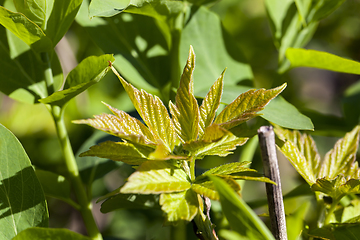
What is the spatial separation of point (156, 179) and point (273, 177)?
0.16 m

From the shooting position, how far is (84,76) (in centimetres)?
52

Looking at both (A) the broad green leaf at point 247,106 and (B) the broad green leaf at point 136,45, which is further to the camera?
(B) the broad green leaf at point 136,45

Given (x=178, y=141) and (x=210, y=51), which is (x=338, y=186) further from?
(x=210, y=51)

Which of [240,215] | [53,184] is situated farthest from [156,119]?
[53,184]

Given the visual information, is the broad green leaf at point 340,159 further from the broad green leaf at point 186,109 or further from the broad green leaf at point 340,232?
the broad green leaf at point 186,109

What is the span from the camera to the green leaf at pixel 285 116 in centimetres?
53

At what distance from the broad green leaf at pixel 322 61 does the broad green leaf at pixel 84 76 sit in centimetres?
39

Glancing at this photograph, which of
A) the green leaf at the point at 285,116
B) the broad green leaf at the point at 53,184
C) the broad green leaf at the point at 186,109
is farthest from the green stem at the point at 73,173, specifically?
the green leaf at the point at 285,116

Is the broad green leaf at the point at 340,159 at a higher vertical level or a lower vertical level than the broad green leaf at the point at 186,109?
lower

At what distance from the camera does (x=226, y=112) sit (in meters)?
0.47

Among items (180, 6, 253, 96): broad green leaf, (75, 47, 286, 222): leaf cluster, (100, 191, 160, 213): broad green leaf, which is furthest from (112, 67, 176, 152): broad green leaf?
(180, 6, 253, 96): broad green leaf

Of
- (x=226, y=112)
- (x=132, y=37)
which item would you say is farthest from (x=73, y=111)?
(x=226, y=112)

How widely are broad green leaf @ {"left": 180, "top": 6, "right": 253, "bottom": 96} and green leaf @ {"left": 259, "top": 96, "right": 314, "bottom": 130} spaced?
7.3 inches

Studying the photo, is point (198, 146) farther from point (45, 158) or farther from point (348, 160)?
point (45, 158)
